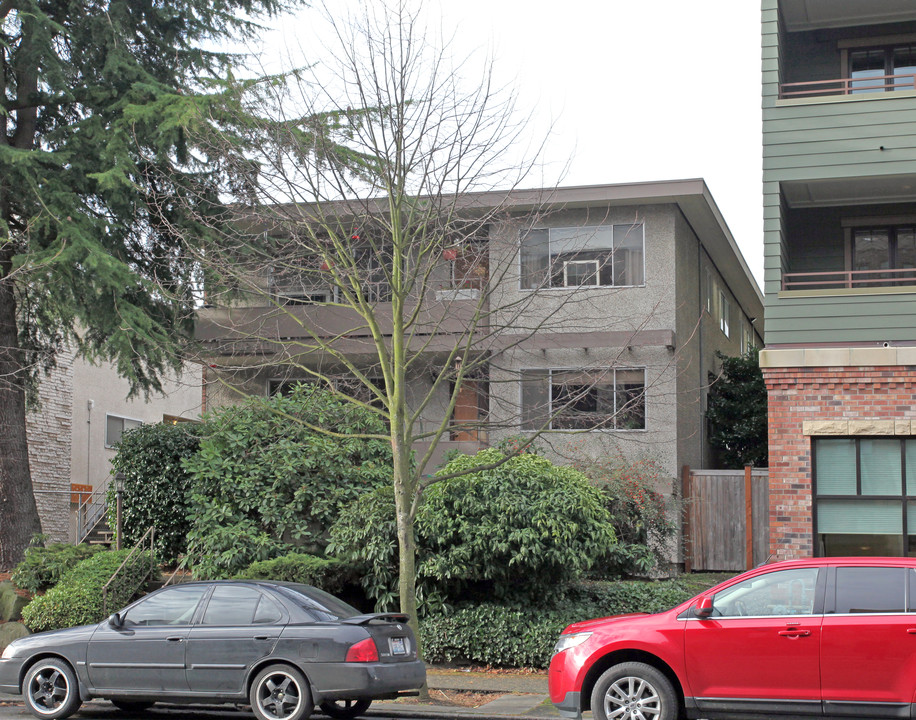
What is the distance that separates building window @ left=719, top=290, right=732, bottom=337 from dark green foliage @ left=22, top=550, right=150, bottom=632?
17986 mm

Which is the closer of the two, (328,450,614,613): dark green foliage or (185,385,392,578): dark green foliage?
(328,450,614,613): dark green foliage

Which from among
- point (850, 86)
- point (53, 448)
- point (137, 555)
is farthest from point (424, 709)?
point (53, 448)

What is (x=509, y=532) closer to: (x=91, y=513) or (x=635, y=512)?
(x=635, y=512)

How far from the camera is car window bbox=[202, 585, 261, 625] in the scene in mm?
10133

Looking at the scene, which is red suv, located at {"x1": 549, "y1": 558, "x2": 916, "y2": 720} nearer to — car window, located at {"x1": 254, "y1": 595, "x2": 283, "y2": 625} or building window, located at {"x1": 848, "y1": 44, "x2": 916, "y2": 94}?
car window, located at {"x1": 254, "y1": 595, "x2": 283, "y2": 625}

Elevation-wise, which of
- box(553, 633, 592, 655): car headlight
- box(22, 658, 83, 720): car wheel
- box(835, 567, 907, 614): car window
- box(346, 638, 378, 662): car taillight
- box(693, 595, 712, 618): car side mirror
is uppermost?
box(835, 567, 907, 614): car window

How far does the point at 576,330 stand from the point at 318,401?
298 inches

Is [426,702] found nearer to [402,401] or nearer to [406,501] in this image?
[406,501]

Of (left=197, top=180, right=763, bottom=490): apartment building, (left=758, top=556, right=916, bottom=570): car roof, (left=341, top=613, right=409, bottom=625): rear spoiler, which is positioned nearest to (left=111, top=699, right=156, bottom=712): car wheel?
(left=341, top=613, right=409, bottom=625): rear spoiler

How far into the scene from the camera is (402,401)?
1223 cm

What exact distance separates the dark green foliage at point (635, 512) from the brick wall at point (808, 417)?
2031 millimetres

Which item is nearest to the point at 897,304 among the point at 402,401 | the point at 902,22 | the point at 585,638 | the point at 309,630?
the point at 902,22

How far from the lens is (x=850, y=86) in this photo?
19172mm

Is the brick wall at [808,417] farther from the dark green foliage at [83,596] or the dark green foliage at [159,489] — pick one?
the dark green foliage at [83,596]
